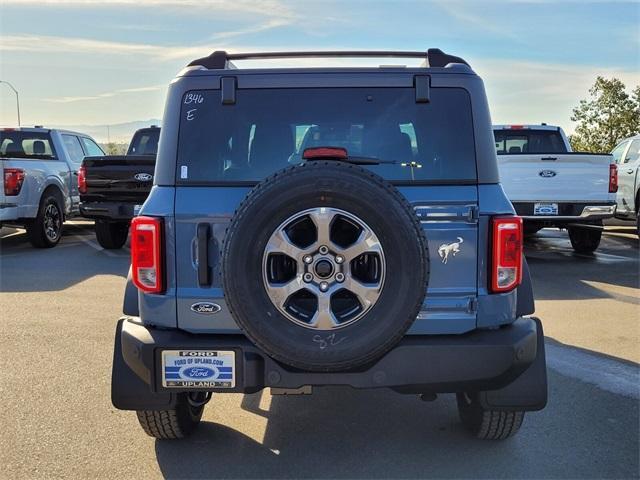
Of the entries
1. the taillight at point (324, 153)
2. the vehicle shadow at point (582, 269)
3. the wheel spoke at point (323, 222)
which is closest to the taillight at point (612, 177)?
the vehicle shadow at point (582, 269)

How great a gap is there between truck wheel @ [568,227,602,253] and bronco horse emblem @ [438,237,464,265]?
8.26 meters

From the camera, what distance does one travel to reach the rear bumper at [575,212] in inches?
370

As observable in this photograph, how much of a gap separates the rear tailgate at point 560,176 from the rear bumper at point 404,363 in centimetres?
683

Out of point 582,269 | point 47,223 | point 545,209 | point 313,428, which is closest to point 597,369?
point 313,428

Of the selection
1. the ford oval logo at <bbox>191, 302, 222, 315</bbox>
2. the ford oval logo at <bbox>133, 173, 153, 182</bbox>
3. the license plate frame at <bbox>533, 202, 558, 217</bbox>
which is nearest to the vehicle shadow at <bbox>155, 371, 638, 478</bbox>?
the ford oval logo at <bbox>191, 302, 222, 315</bbox>

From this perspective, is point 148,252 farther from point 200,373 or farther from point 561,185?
point 561,185

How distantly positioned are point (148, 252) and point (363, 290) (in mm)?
1028

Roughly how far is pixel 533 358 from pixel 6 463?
→ 8.72ft

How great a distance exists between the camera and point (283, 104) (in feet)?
10.4

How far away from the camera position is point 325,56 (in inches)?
145

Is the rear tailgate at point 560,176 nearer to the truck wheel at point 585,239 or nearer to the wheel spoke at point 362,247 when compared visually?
the truck wheel at point 585,239

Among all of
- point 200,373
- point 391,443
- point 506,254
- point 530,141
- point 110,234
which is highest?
point 530,141

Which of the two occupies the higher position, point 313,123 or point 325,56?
point 325,56

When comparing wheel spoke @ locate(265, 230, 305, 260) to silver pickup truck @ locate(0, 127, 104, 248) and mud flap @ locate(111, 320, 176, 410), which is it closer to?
mud flap @ locate(111, 320, 176, 410)
